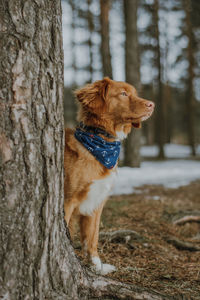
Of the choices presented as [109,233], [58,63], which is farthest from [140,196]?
[58,63]

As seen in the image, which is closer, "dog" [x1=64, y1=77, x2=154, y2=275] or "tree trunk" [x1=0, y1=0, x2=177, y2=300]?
"tree trunk" [x1=0, y1=0, x2=177, y2=300]

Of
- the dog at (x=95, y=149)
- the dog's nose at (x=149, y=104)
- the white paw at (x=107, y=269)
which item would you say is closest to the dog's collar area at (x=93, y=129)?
the dog at (x=95, y=149)

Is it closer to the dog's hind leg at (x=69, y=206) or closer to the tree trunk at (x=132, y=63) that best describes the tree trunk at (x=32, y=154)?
the dog's hind leg at (x=69, y=206)

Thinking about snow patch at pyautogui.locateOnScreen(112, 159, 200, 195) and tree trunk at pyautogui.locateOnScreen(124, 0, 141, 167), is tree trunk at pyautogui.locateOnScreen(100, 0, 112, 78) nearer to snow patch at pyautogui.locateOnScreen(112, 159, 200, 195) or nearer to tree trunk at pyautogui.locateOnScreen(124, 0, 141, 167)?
tree trunk at pyautogui.locateOnScreen(124, 0, 141, 167)

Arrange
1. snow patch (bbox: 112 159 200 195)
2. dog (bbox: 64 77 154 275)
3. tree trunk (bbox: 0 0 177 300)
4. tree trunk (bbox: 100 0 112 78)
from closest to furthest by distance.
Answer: tree trunk (bbox: 0 0 177 300) < dog (bbox: 64 77 154 275) < snow patch (bbox: 112 159 200 195) < tree trunk (bbox: 100 0 112 78)

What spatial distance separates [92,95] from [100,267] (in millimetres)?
1874

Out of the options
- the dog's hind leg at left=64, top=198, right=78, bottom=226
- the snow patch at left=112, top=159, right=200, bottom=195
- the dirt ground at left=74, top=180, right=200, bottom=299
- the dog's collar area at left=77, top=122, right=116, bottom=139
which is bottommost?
the snow patch at left=112, top=159, right=200, bottom=195

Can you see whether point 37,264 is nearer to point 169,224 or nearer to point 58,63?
point 58,63

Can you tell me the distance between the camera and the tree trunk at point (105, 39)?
1182 cm

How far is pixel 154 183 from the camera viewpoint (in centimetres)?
875

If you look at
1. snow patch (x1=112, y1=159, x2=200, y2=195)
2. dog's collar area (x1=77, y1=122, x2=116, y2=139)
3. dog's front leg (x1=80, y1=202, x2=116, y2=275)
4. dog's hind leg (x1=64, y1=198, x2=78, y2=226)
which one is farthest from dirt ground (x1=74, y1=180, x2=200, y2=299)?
snow patch (x1=112, y1=159, x2=200, y2=195)

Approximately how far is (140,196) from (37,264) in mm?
5081

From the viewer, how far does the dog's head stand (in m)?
3.39

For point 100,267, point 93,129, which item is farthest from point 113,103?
point 100,267
